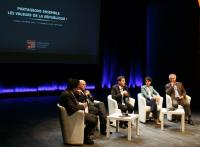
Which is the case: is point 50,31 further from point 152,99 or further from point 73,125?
point 73,125

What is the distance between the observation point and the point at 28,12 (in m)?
9.95

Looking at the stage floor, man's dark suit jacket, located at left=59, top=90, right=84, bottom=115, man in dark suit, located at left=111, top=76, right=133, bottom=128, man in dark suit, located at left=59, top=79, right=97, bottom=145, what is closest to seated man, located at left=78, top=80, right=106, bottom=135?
the stage floor

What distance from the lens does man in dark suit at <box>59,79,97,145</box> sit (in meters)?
5.20

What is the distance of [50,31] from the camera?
→ 34.1ft

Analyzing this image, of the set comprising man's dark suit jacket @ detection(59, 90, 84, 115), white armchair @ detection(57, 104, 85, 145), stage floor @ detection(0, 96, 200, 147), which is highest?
man's dark suit jacket @ detection(59, 90, 84, 115)

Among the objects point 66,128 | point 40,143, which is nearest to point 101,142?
point 66,128

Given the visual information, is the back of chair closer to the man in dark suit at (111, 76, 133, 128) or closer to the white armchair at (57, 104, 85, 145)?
the man in dark suit at (111, 76, 133, 128)

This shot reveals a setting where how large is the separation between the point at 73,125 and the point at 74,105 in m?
0.30

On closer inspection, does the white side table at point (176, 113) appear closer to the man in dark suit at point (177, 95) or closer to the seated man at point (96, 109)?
the man in dark suit at point (177, 95)

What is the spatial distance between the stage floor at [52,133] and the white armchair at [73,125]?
8.4 inches

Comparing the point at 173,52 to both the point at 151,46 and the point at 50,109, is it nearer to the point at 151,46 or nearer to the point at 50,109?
the point at 151,46

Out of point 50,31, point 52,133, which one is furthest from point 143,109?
point 50,31

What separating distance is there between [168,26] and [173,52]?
0.95 metres

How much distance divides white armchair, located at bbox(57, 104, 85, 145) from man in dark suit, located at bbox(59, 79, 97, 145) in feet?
0.23
